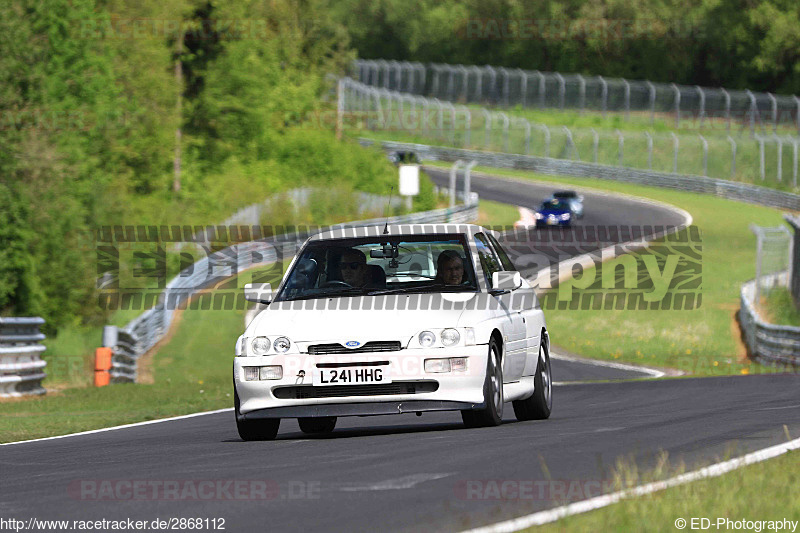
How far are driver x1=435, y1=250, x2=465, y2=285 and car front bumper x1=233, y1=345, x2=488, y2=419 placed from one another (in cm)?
109

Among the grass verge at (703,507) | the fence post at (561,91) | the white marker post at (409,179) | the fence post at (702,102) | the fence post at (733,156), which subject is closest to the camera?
the grass verge at (703,507)

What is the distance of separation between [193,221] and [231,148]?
17.9 meters

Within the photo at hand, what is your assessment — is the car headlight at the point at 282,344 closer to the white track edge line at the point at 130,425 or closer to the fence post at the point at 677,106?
the white track edge line at the point at 130,425

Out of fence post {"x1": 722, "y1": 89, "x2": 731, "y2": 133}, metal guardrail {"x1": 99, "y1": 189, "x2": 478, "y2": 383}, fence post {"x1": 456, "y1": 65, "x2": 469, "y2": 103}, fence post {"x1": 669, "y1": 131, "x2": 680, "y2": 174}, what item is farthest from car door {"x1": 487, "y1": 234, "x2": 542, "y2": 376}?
fence post {"x1": 456, "y1": 65, "x2": 469, "y2": 103}

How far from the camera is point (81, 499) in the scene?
26.3ft

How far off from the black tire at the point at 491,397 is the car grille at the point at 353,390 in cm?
48

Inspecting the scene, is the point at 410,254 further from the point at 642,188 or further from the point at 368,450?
the point at 642,188

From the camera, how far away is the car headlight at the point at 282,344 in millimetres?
11352

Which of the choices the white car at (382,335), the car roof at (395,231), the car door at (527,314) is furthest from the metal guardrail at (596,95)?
the white car at (382,335)

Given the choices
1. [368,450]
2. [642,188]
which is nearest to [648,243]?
[642,188]

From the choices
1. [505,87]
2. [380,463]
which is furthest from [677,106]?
[380,463]

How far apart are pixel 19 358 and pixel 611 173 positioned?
63.4 metres

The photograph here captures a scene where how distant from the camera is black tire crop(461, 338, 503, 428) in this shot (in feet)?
37.9

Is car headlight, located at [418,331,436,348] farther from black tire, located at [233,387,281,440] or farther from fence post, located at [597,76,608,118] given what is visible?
fence post, located at [597,76,608,118]
